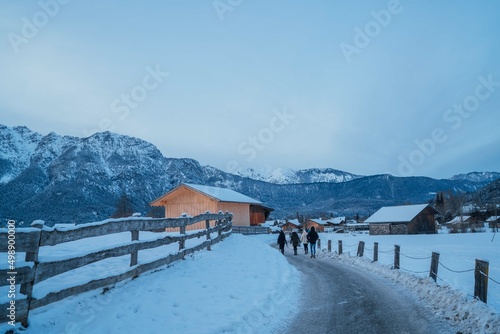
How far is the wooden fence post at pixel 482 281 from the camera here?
24.0 feet

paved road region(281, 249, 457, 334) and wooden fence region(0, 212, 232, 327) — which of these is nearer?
wooden fence region(0, 212, 232, 327)

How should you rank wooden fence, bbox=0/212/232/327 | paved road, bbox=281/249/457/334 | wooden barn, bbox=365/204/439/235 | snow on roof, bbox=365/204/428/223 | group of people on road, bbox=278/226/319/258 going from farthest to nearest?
1. snow on roof, bbox=365/204/428/223
2. wooden barn, bbox=365/204/439/235
3. group of people on road, bbox=278/226/319/258
4. paved road, bbox=281/249/457/334
5. wooden fence, bbox=0/212/232/327

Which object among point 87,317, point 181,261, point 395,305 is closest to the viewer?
point 87,317

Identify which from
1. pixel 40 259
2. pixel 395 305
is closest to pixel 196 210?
pixel 395 305

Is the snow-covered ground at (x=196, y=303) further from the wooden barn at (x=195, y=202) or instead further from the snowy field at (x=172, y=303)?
the wooden barn at (x=195, y=202)

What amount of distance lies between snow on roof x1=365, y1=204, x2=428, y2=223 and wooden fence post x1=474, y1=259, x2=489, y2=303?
52506 mm

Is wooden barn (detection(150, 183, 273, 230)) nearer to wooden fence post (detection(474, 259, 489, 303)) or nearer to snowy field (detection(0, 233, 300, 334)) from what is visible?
snowy field (detection(0, 233, 300, 334))

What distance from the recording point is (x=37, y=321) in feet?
14.4

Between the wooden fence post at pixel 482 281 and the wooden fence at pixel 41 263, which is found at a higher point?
the wooden fence at pixel 41 263

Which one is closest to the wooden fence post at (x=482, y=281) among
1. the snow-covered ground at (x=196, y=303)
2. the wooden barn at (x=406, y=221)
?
the snow-covered ground at (x=196, y=303)

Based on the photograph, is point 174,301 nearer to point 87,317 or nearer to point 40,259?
point 87,317

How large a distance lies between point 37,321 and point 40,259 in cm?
84

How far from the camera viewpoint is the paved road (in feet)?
21.1

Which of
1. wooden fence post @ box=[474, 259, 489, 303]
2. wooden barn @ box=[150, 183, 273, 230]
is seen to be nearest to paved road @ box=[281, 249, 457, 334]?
wooden fence post @ box=[474, 259, 489, 303]
